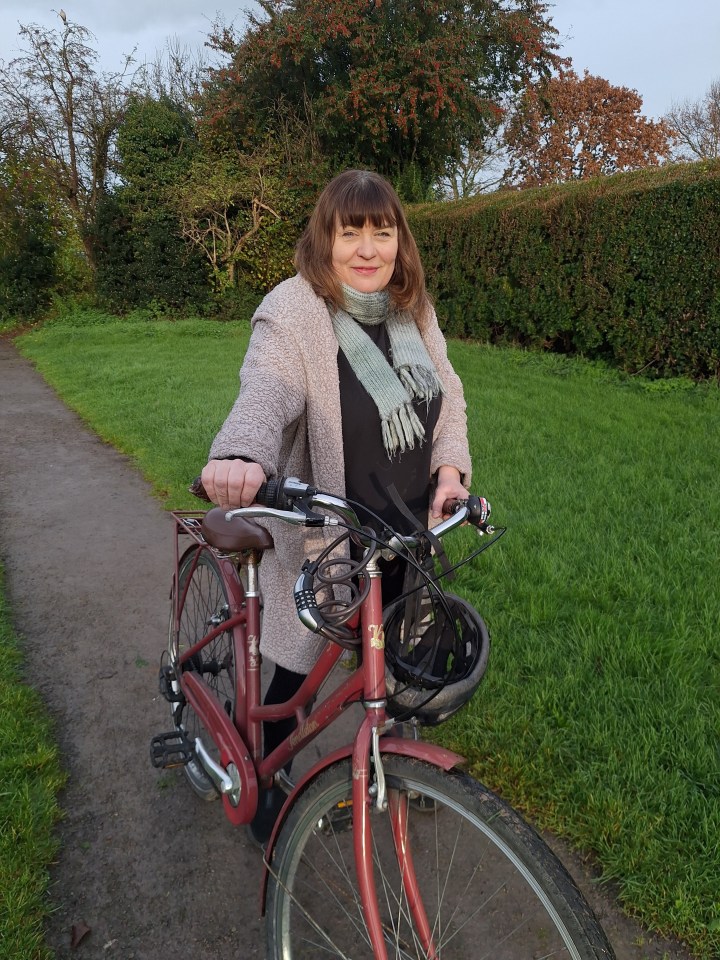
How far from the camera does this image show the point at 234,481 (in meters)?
1.44

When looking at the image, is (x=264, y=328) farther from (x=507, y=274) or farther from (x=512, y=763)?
(x=507, y=274)

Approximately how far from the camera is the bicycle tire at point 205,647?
7.85 ft

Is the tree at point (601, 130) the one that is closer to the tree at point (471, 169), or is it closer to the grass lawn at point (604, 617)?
the tree at point (471, 169)

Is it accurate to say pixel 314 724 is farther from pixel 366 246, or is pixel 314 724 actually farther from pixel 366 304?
pixel 366 246

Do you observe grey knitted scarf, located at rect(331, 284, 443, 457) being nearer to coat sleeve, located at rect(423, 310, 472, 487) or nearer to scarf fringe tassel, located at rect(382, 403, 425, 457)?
scarf fringe tassel, located at rect(382, 403, 425, 457)

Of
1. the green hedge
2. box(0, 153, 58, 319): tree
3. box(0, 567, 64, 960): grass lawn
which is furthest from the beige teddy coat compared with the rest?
box(0, 153, 58, 319): tree

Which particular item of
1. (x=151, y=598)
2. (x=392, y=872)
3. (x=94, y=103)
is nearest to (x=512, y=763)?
(x=392, y=872)

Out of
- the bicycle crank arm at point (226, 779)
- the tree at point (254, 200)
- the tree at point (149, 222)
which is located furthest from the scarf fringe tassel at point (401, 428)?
the tree at point (149, 222)

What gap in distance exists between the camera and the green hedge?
7898 millimetres

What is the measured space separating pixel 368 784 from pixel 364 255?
1.37 metres

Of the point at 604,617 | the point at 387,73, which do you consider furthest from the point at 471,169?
the point at 604,617

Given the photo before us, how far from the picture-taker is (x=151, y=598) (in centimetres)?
410

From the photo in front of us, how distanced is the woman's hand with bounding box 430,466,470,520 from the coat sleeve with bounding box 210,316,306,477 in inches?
18.3

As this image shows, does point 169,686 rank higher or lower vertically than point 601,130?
lower
